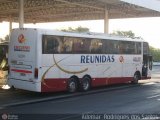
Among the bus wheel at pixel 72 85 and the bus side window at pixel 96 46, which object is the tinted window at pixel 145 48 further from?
the bus wheel at pixel 72 85

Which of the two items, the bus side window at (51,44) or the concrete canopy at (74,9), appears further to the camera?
the concrete canopy at (74,9)

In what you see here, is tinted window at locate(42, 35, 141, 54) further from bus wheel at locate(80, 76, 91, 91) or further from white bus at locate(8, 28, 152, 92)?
bus wheel at locate(80, 76, 91, 91)

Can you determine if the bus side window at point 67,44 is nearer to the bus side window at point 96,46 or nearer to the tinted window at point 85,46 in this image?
the tinted window at point 85,46

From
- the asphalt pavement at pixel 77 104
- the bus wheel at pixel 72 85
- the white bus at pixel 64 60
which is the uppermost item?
the white bus at pixel 64 60

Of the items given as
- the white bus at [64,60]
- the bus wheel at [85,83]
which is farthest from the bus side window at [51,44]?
the bus wheel at [85,83]

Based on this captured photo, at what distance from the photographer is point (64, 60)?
68.5ft

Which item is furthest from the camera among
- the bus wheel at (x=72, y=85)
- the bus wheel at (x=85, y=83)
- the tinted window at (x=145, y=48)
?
the tinted window at (x=145, y=48)

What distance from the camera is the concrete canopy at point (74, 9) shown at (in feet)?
108

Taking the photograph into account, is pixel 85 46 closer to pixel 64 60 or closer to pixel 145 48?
pixel 64 60

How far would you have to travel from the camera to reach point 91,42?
22.9 metres

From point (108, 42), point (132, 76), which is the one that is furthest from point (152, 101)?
point (132, 76)

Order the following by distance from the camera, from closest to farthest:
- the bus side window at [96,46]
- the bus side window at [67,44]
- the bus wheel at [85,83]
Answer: the bus side window at [67,44]
the bus wheel at [85,83]
the bus side window at [96,46]

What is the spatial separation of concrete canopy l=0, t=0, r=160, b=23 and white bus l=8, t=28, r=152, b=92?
22.0 feet

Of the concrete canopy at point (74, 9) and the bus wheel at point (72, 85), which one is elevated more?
the concrete canopy at point (74, 9)
